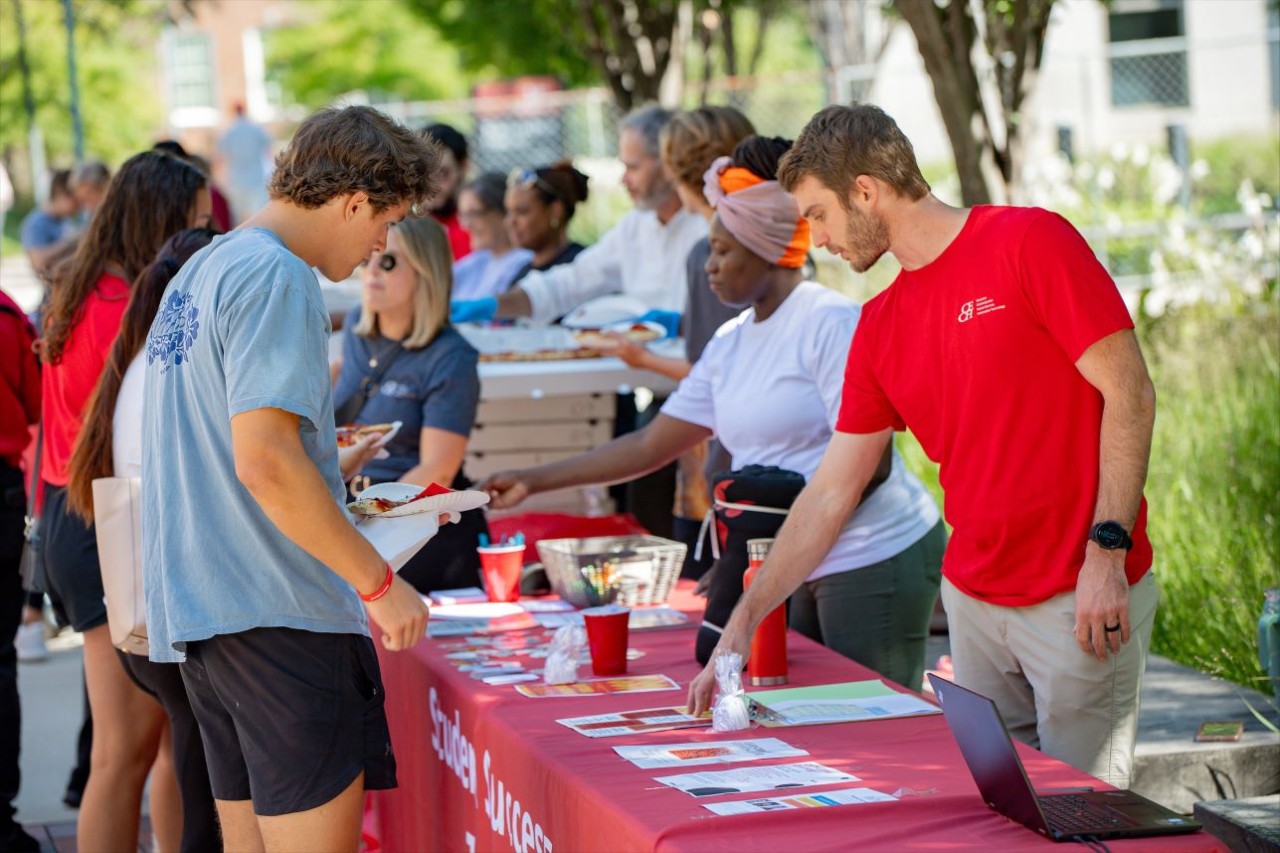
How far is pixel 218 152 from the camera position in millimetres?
21312

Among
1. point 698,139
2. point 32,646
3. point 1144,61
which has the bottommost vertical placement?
point 32,646

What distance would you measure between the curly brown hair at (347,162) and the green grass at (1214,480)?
3.00 m

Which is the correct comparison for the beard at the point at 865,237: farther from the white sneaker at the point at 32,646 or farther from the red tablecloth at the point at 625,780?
the white sneaker at the point at 32,646

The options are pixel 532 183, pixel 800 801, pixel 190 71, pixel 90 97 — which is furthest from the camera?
pixel 190 71

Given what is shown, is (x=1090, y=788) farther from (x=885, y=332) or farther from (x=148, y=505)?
(x=148, y=505)

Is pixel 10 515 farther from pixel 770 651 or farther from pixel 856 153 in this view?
pixel 856 153

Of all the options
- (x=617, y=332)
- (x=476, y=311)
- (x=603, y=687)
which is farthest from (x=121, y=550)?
(x=476, y=311)

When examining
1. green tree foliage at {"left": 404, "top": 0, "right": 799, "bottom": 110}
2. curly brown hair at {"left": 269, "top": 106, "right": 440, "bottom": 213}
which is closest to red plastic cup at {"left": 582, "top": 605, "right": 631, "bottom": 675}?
curly brown hair at {"left": 269, "top": 106, "right": 440, "bottom": 213}

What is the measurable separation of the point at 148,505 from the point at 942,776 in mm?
1482

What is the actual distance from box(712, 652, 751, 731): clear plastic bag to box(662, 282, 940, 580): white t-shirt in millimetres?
825

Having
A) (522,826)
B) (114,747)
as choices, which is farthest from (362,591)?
(114,747)

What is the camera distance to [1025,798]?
254 cm

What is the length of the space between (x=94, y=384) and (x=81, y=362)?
72mm

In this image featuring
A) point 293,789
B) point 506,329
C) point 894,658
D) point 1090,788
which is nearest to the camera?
point 1090,788
